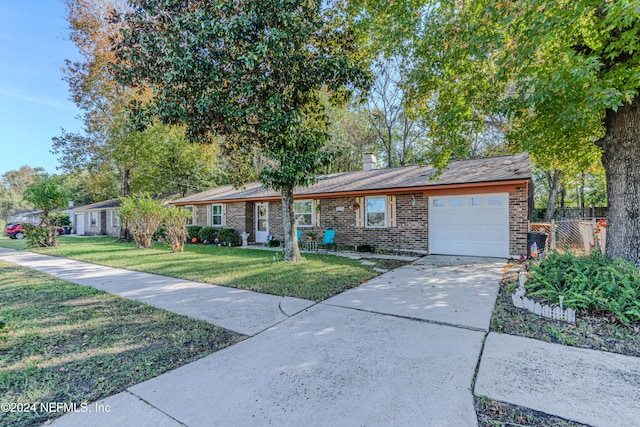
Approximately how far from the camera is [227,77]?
7.17 m

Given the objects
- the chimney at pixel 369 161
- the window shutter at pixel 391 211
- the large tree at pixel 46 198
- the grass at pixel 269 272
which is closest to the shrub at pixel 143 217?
the grass at pixel 269 272

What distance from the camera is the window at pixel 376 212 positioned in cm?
1095

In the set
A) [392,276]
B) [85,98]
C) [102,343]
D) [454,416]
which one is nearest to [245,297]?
[102,343]

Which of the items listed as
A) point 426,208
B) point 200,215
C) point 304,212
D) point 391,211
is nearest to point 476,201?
point 426,208

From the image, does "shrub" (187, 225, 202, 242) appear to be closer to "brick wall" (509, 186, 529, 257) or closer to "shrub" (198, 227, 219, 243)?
"shrub" (198, 227, 219, 243)

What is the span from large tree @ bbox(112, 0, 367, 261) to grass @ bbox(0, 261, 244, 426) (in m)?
4.67

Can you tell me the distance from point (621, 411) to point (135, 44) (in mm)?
10270

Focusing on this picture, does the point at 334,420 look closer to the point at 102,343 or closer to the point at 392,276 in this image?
the point at 102,343

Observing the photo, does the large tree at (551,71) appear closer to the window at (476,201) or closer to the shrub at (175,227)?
the window at (476,201)

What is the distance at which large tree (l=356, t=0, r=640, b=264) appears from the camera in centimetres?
419

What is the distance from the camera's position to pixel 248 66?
6195 mm

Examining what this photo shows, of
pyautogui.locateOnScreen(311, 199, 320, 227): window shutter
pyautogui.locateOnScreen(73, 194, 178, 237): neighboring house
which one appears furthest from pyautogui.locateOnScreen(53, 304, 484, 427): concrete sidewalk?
pyautogui.locateOnScreen(73, 194, 178, 237): neighboring house

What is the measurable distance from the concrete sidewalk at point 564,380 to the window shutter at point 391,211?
7.53m

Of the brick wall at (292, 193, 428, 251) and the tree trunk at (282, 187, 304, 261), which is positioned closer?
the tree trunk at (282, 187, 304, 261)
